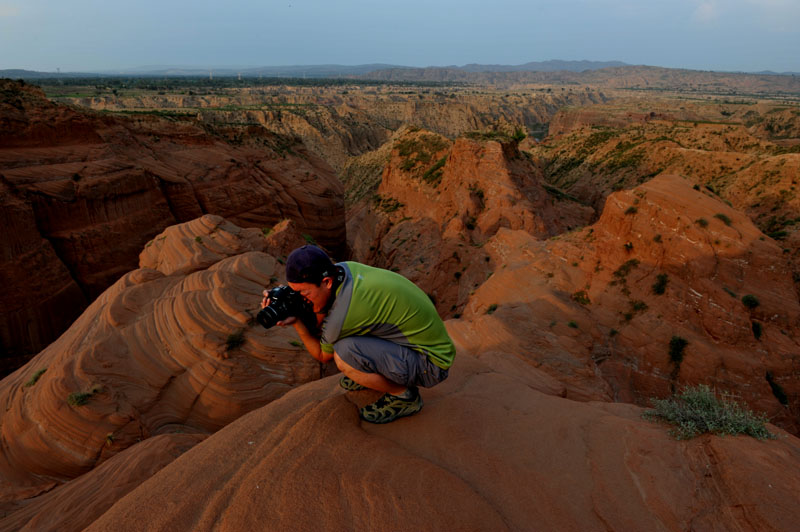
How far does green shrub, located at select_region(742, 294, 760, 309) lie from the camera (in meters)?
10.4

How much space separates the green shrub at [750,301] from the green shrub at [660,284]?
1798 millimetres

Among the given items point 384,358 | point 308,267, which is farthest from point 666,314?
point 308,267

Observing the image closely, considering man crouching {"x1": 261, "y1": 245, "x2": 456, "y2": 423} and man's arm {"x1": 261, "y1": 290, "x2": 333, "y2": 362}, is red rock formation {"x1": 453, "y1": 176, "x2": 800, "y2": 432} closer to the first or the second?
man crouching {"x1": 261, "y1": 245, "x2": 456, "y2": 423}

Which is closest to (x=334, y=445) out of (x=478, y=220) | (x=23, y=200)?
(x=23, y=200)

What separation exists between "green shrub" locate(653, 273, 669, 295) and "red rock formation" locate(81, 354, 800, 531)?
823 cm

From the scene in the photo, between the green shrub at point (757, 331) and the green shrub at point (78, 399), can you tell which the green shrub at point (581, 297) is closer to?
the green shrub at point (757, 331)

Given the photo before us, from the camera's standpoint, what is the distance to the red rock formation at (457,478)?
3193 mm

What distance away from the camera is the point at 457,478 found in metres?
3.70

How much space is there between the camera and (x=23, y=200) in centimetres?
1597

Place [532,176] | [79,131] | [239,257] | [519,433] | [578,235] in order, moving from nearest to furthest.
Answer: [519,433], [239,257], [578,235], [79,131], [532,176]

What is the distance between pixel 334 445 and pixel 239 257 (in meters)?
8.29

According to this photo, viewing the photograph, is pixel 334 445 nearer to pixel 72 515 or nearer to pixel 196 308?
pixel 72 515

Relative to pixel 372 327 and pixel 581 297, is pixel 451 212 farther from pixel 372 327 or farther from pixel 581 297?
pixel 372 327

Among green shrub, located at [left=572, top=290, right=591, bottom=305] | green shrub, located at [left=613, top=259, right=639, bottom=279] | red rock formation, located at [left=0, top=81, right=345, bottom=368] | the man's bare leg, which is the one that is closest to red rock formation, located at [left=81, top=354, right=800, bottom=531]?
the man's bare leg
